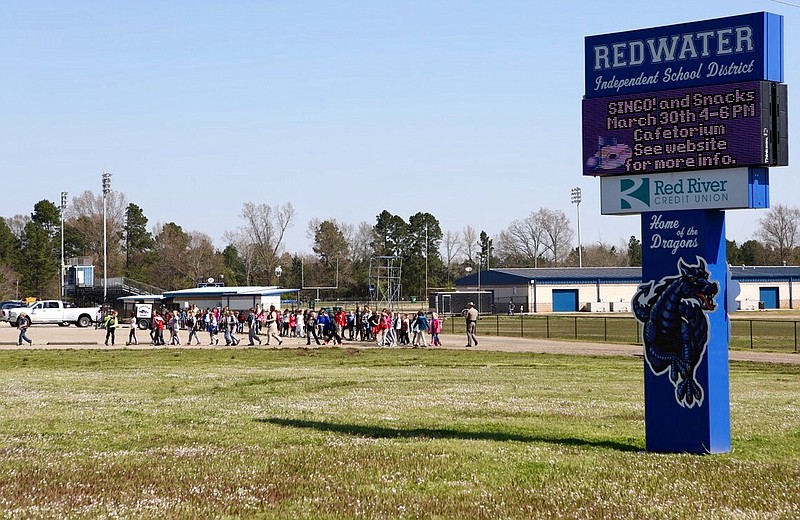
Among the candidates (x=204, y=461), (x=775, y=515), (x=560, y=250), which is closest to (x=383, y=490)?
(x=204, y=461)

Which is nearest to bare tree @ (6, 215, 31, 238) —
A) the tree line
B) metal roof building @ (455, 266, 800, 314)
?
the tree line

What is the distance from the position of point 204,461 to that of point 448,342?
3784 cm

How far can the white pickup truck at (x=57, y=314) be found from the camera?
6862 cm

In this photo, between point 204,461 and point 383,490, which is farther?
point 204,461

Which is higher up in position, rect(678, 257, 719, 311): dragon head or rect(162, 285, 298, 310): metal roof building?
rect(678, 257, 719, 311): dragon head

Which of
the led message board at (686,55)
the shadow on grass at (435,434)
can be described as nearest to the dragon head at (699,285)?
the shadow on grass at (435,434)

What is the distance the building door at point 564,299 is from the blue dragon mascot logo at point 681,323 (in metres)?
90.2

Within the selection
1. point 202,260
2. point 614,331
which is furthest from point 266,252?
point 614,331

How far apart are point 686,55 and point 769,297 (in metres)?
100

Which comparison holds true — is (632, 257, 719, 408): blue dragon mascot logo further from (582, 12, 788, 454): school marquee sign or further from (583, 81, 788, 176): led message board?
(583, 81, 788, 176): led message board

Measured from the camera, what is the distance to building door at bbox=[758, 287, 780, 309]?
105438 mm

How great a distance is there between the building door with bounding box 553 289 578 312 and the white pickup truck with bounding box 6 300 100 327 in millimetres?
47968

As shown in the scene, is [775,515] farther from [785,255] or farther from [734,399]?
[785,255]

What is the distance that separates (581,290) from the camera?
102 m
